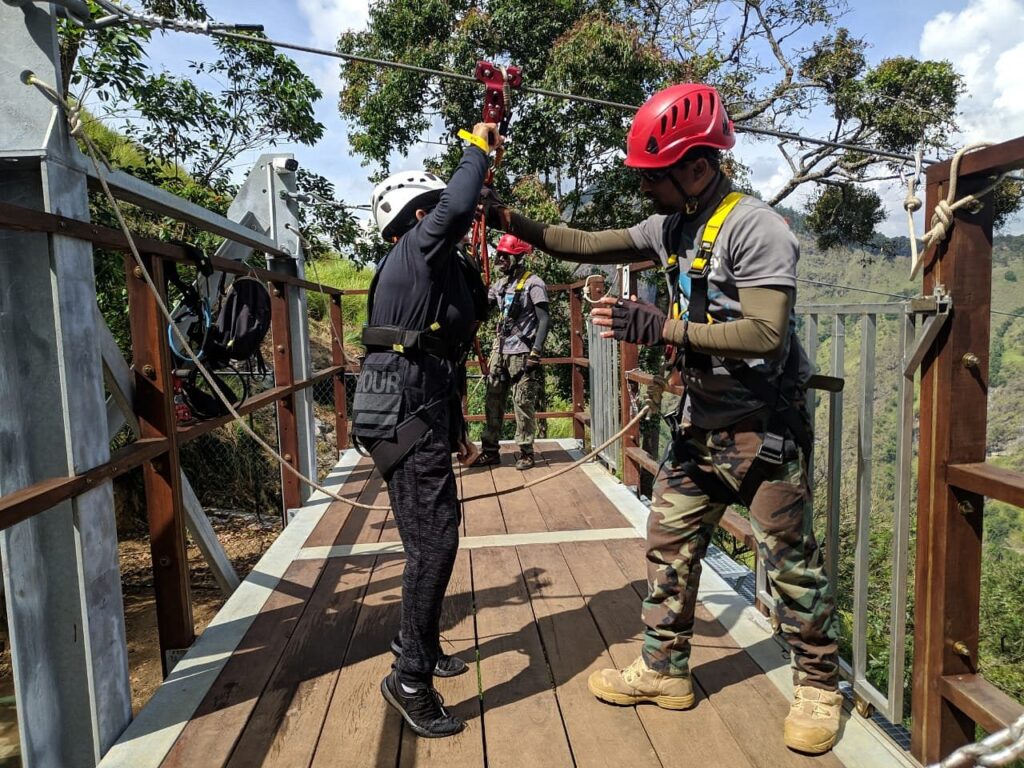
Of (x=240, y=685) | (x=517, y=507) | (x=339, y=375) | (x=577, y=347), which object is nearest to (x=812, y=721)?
(x=240, y=685)

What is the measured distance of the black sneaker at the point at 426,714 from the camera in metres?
2.32

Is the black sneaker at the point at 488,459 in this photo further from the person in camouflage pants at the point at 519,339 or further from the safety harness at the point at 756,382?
the safety harness at the point at 756,382

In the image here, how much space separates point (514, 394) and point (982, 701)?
4.88 meters

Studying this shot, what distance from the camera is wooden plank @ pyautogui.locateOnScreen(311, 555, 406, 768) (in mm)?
2225

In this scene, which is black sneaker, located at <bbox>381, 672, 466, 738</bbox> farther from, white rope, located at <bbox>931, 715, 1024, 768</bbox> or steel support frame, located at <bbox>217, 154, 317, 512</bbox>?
steel support frame, located at <bbox>217, 154, 317, 512</bbox>

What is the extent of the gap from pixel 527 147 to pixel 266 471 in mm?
6912

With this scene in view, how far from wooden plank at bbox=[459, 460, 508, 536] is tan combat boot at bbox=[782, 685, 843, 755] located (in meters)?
1.95

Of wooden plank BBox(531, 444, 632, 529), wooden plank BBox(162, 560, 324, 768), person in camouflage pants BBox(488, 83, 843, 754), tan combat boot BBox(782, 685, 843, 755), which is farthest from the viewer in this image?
wooden plank BBox(531, 444, 632, 529)

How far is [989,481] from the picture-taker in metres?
1.72

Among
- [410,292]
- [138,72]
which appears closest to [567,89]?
[138,72]

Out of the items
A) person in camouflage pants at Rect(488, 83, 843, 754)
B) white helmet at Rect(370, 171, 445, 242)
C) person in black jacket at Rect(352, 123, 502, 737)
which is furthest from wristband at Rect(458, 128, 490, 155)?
person in camouflage pants at Rect(488, 83, 843, 754)

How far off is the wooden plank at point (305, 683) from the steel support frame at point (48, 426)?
0.48m

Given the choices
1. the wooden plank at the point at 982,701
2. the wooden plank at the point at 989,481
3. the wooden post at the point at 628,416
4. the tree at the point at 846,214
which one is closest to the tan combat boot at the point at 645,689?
the wooden plank at the point at 982,701

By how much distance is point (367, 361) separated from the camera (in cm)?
237
